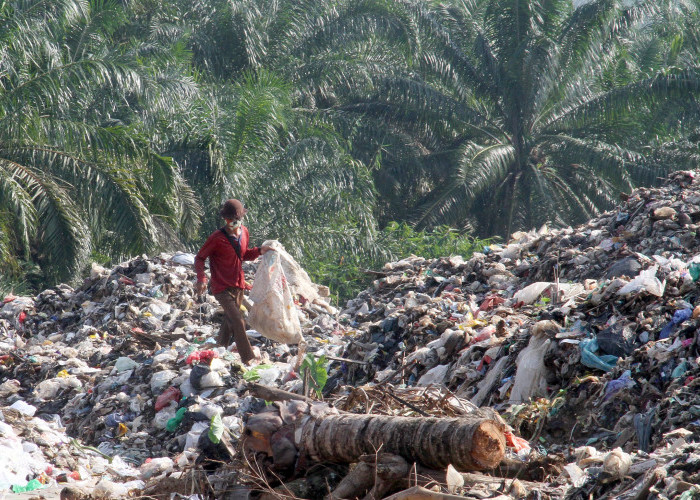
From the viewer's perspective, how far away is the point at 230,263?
6.12m

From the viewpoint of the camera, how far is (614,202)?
612 inches

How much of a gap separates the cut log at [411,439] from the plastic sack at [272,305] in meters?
2.73

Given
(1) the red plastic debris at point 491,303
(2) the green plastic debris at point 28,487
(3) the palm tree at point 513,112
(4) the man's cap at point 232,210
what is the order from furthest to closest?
(3) the palm tree at point 513,112
(1) the red plastic debris at point 491,303
(4) the man's cap at point 232,210
(2) the green plastic debris at point 28,487

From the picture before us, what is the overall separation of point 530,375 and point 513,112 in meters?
12.1

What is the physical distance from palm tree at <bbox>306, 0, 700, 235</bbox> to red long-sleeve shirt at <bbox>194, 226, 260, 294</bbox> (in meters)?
9.42

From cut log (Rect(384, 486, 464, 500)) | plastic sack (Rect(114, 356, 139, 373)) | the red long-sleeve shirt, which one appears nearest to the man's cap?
the red long-sleeve shirt

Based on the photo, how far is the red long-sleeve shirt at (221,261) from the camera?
605cm

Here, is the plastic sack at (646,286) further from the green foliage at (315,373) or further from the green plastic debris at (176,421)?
the green plastic debris at (176,421)

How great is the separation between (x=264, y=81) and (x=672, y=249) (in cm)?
766

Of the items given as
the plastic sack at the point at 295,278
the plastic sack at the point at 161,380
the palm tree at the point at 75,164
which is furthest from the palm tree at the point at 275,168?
the plastic sack at the point at 161,380

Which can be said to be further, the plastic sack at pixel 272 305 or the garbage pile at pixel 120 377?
the plastic sack at pixel 272 305


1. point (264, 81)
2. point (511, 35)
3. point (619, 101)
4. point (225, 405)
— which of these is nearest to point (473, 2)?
point (511, 35)

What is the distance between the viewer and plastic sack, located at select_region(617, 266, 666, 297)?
193 inches

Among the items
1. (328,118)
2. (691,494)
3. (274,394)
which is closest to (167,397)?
(274,394)
